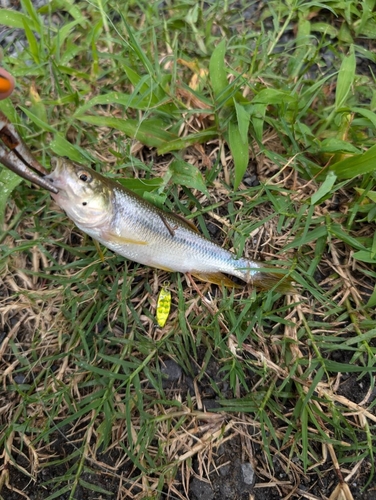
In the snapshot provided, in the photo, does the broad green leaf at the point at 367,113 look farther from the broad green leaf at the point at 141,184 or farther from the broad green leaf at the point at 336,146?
the broad green leaf at the point at 141,184

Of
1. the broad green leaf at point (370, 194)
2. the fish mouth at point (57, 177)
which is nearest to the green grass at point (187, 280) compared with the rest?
the broad green leaf at point (370, 194)

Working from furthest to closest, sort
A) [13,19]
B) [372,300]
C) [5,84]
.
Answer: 1. [13,19]
2. [372,300]
3. [5,84]

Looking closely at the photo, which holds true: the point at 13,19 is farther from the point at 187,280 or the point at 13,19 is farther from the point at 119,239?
the point at 187,280

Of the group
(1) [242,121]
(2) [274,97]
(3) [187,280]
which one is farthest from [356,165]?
(3) [187,280]

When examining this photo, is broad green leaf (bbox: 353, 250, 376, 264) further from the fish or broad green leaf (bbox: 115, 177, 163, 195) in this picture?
broad green leaf (bbox: 115, 177, 163, 195)

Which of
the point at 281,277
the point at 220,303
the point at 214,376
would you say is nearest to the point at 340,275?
the point at 281,277

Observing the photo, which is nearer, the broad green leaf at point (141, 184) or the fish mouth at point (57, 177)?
the fish mouth at point (57, 177)
